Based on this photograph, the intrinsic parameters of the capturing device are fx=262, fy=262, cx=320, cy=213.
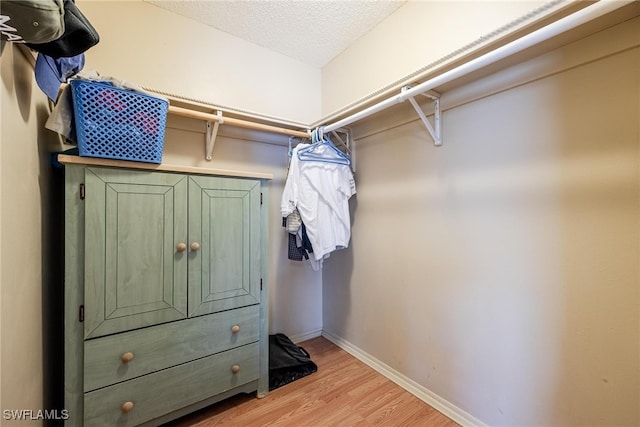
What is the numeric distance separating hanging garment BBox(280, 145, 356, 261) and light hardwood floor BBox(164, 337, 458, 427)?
2.78ft

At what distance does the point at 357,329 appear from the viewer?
83.5 inches

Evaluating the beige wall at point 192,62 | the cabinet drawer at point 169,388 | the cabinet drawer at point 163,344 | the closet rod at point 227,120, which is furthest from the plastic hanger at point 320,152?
the cabinet drawer at point 169,388

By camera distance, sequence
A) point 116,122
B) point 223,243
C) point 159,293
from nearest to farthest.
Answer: point 116,122 → point 159,293 → point 223,243

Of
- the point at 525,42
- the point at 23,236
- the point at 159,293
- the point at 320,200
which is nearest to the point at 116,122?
the point at 23,236

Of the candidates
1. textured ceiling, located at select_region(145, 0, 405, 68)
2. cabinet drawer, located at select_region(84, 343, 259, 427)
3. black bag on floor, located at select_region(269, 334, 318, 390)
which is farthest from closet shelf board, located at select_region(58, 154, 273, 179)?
black bag on floor, located at select_region(269, 334, 318, 390)

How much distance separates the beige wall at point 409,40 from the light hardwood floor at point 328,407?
6.33 feet

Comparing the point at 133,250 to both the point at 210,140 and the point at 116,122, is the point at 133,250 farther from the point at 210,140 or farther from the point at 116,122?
the point at 210,140

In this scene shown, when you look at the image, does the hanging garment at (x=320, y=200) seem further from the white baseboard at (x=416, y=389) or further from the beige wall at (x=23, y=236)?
the beige wall at (x=23, y=236)

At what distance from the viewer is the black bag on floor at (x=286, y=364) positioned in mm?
1771

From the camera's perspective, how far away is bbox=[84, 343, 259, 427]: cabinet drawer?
1.18 m

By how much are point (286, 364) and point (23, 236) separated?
1.56 metres

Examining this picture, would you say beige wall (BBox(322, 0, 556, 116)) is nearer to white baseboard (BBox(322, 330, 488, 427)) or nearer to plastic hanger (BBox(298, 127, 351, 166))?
plastic hanger (BBox(298, 127, 351, 166))

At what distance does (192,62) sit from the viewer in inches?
72.2

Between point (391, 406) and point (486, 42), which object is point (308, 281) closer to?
point (391, 406)
